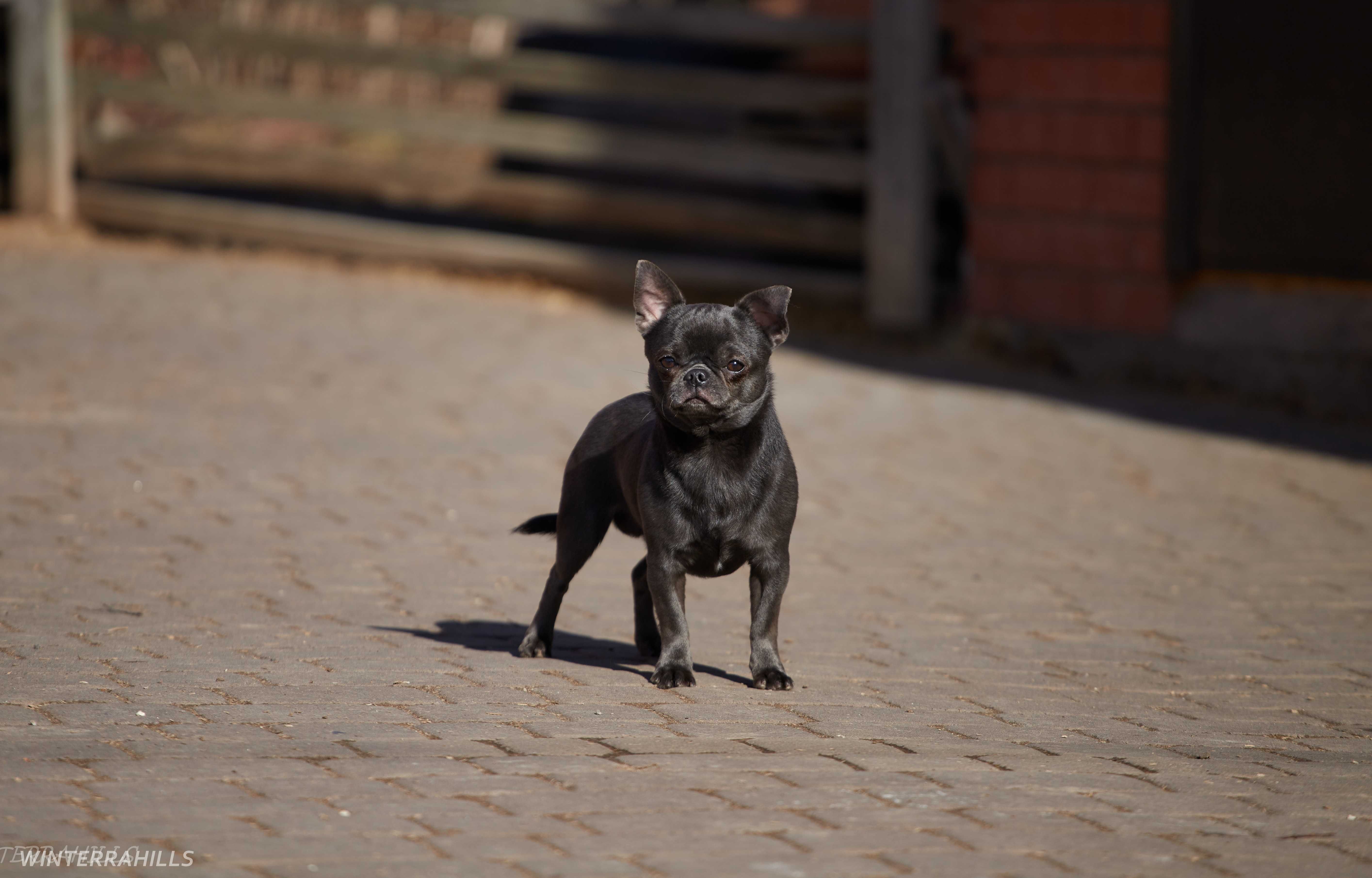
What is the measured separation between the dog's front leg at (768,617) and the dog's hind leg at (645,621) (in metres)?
0.50

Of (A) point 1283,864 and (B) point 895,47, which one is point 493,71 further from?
(A) point 1283,864

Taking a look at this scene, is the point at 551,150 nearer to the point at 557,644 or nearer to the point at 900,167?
the point at 900,167

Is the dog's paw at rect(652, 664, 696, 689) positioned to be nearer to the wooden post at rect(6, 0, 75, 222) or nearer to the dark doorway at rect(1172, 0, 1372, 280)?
the dark doorway at rect(1172, 0, 1372, 280)

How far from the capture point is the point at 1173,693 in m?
4.76

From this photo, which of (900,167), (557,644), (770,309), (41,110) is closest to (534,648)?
(557,644)

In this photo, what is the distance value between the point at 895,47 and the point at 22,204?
7063 mm

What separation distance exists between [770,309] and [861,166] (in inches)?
250

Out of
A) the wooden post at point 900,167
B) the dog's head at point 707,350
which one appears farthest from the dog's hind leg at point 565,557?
the wooden post at point 900,167

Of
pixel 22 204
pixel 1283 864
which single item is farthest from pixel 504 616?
pixel 22 204

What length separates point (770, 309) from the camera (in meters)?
4.64

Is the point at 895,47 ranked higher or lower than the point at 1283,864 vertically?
higher

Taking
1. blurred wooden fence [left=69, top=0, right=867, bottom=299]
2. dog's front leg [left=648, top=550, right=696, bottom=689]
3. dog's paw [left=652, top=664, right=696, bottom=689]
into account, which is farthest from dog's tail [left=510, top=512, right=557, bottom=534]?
blurred wooden fence [left=69, top=0, right=867, bottom=299]

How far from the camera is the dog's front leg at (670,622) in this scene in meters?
4.47

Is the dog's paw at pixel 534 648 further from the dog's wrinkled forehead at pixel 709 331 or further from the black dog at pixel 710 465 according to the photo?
the dog's wrinkled forehead at pixel 709 331
